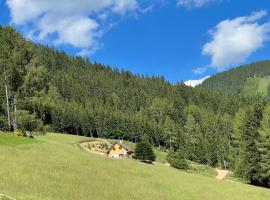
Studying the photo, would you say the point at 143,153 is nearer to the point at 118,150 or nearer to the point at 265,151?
the point at 118,150

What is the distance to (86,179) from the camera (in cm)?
3534

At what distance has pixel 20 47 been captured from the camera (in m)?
58.1

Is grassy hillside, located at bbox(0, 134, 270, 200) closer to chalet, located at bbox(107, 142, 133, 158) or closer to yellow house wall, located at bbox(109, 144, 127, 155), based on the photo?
chalet, located at bbox(107, 142, 133, 158)

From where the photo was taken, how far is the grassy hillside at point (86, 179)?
29.0 m

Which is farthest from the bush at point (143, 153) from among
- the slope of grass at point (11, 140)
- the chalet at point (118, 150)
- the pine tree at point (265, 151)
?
the slope of grass at point (11, 140)

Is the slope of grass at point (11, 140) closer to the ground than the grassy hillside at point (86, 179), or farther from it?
farther from it

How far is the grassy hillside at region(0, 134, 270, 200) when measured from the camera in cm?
2898

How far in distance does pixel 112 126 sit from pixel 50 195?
148 m

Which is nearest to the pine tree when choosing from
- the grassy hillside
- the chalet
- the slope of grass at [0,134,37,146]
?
the grassy hillside

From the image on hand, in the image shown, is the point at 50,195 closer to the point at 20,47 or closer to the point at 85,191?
the point at 85,191

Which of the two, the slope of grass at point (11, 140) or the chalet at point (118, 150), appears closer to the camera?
the slope of grass at point (11, 140)

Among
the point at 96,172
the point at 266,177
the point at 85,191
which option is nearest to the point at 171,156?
the point at 266,177

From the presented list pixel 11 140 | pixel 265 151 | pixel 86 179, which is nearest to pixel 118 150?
pixel 265 151

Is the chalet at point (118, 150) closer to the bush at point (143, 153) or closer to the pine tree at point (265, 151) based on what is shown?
the bush at point (143, 153)
